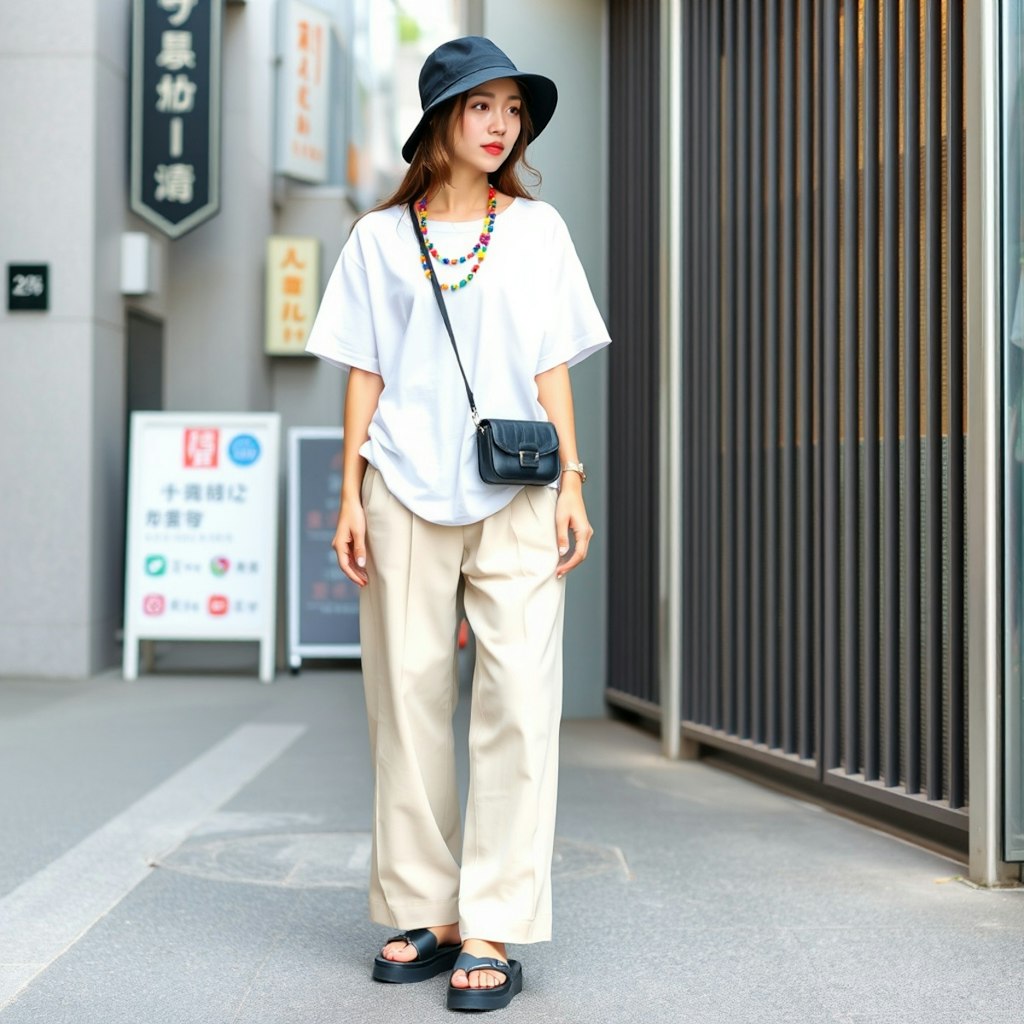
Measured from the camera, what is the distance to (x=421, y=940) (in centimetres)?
280

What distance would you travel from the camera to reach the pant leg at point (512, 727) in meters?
2.69

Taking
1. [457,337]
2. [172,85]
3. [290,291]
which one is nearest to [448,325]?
[457,337]

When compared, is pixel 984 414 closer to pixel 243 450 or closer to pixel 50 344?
pixel 243 450

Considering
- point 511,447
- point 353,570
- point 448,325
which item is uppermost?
point 448,325

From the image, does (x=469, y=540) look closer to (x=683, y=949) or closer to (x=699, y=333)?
(x=683, y=949)

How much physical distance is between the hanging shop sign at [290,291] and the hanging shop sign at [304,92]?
0.88m

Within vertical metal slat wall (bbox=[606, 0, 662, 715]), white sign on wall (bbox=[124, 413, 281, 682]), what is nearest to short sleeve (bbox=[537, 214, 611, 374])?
vertical metal slat wall (bbox=[606, 0, 662, 715])

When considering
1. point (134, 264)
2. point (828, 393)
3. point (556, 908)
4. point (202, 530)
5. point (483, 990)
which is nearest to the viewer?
point (483, 990)

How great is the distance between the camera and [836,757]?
4.33 m

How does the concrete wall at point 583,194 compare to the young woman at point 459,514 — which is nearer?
the young woman at point 459,514

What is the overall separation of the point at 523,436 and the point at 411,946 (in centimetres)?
98

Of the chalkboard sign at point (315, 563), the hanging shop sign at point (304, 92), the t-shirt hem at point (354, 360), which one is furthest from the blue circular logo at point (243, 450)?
the t-shirt hem at point (354, 360)

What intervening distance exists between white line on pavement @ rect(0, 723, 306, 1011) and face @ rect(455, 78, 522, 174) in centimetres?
174

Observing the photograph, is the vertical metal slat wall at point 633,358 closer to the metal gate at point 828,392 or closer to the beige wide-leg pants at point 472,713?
the metal gate at point 828,392
